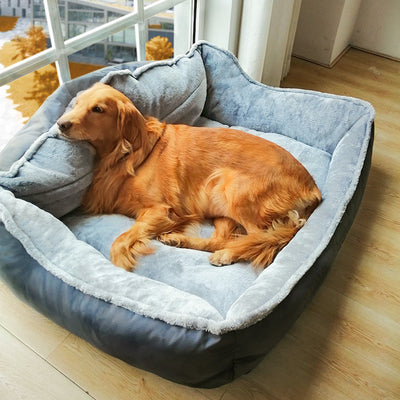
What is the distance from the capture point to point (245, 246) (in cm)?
157

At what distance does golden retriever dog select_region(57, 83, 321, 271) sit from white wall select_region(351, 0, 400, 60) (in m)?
2.21

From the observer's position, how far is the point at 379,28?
3414 millimetres

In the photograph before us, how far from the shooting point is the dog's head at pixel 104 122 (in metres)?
1.56

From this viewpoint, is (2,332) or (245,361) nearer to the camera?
(245,361)

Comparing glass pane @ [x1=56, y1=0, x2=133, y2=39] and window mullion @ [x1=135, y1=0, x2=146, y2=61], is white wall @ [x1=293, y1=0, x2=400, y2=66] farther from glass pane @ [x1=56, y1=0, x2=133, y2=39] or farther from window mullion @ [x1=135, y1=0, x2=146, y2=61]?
glass pane @ [x1=56, y1=0, x2=133, y2=39]

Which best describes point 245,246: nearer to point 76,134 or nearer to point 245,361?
point 245,361

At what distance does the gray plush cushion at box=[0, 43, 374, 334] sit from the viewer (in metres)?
1.32

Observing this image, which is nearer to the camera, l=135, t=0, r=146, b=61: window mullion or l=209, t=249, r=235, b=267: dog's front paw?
l=209, t=249, r=235, b=267: dog's front paw

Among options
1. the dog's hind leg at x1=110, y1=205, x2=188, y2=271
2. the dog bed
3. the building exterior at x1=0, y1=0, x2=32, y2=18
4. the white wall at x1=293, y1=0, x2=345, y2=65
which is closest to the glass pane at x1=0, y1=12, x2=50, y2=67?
the building exterior at x1=0, y1=0, x2=32, y2=18

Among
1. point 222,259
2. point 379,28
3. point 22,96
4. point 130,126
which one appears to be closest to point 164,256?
Result: point 222,259

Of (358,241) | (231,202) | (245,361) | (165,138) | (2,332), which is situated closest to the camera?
(245,361)

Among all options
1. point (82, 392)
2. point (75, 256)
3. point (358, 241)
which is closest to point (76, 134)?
point (75, 256)

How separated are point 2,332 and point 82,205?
0.52m

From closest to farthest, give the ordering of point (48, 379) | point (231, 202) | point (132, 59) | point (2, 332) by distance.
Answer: point (48, 379), point (2, 332), point (231, 202), point (132, 59)
